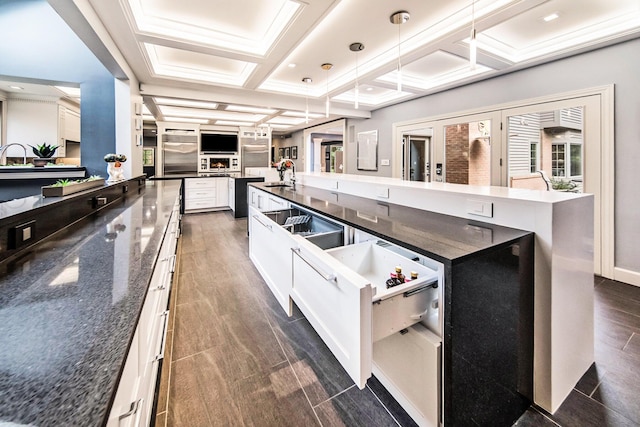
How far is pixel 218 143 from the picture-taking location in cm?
768

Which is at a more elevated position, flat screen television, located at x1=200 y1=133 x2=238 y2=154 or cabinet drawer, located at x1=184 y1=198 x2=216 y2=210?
flat screen television, located at x1=200 y1=133 x2=238 y2=154

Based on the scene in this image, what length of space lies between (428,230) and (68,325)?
1.27m

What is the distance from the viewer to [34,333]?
58 cm

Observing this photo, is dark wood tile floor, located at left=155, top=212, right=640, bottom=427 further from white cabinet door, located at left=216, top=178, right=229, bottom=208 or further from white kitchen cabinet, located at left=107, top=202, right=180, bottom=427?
white cabinet door, located at left=216, top=178, right=229, bottom=208

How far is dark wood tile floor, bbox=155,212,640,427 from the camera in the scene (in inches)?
51.8

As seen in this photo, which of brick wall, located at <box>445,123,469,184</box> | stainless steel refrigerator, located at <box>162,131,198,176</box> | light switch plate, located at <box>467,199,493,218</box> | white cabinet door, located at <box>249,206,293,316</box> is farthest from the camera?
stainless steel refrigerator, located at <box>162,131,198,176</box>

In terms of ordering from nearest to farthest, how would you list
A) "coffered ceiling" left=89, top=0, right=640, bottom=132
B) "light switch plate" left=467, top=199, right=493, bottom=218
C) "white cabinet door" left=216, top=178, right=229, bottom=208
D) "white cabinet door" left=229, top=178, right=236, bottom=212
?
"light switch plate" left=467, top=199, right=493, bottom=218
"coffered ceiling" left=89, top=0, right=640, bottom=132
"white cabinet door" left=229, top=178, right=236, bottom=212
"white cabinet door" left=216, top=178, right=229, bottom=208

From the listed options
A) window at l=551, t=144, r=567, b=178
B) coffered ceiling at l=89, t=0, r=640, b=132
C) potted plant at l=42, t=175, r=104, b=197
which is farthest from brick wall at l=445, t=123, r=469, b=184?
potted plant at l=42, t=175, r=104, b=197

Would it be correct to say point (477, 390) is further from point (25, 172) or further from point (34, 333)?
point (25, 172)

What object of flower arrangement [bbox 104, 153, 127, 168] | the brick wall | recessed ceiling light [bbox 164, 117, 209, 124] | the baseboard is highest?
recessed ceiling light [bbox 164, 117, 209, 124]

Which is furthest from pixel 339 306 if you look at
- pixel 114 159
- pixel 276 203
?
pixel 114 159

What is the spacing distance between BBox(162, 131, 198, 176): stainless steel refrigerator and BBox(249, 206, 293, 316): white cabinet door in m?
5.40

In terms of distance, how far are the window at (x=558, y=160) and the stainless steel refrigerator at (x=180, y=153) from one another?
7244 mm

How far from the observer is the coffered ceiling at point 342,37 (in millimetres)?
2498
